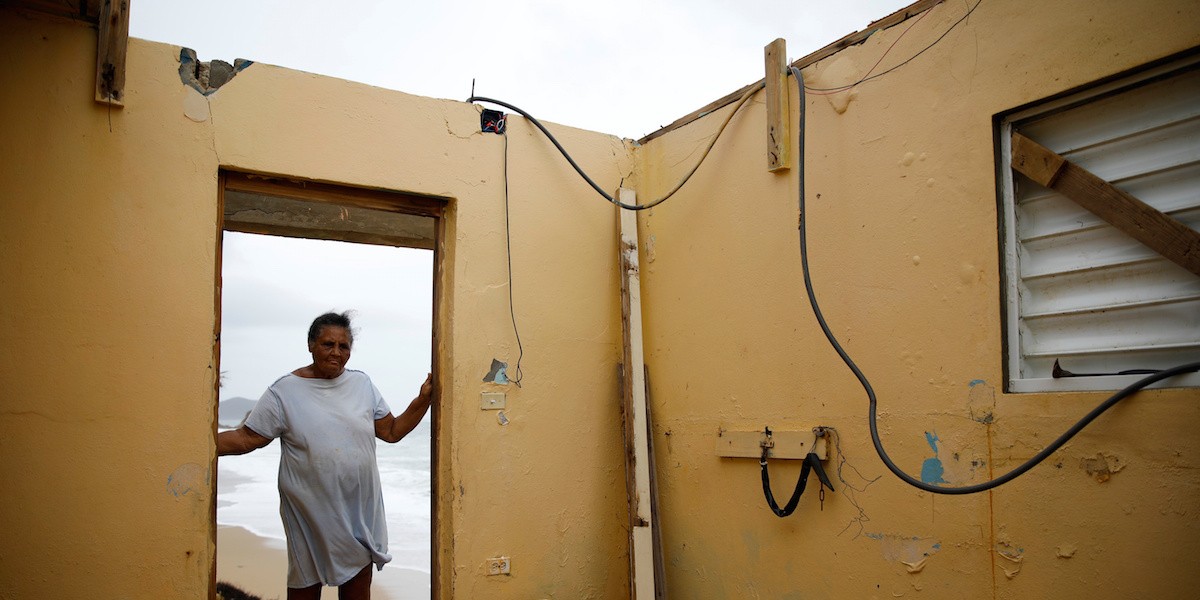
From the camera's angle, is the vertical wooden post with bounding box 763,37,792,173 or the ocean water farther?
the ocean water

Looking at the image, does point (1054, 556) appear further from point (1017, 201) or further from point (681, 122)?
point (681, 122)

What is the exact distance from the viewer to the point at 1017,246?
2611 mm

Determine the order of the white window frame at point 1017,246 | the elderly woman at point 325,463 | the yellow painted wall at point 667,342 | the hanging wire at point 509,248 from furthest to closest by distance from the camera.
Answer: the hanging wire at point 509,248 → the elderly woman at point 325,463 → the yellow painted wall at point 667,342 → the white window frame at point 1017,246

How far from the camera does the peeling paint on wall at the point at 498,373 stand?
3.62 metres

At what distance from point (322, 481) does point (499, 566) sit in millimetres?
867

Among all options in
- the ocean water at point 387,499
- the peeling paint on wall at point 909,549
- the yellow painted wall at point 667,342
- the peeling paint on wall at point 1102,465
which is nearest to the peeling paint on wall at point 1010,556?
the yellow painted wall at point 667,342

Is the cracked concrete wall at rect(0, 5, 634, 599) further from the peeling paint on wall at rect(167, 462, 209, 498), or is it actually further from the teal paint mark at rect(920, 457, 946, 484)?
the teal paint mark at rect(920, 457, 946, 484)

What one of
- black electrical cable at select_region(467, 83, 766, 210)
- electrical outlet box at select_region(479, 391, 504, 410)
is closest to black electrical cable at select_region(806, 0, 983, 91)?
black electrical cable at select_region(467, 83, 766, 210)

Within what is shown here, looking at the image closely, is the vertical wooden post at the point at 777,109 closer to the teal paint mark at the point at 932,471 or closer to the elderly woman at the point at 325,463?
the teal paint mark at the point at 932,471

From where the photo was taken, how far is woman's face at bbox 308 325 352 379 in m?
3.72

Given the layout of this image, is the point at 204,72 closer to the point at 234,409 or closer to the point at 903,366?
the point at 903,366

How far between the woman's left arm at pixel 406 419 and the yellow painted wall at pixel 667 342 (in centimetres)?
22

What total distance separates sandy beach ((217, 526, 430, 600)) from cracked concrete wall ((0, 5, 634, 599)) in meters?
2.45

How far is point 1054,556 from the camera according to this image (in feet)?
7.93
